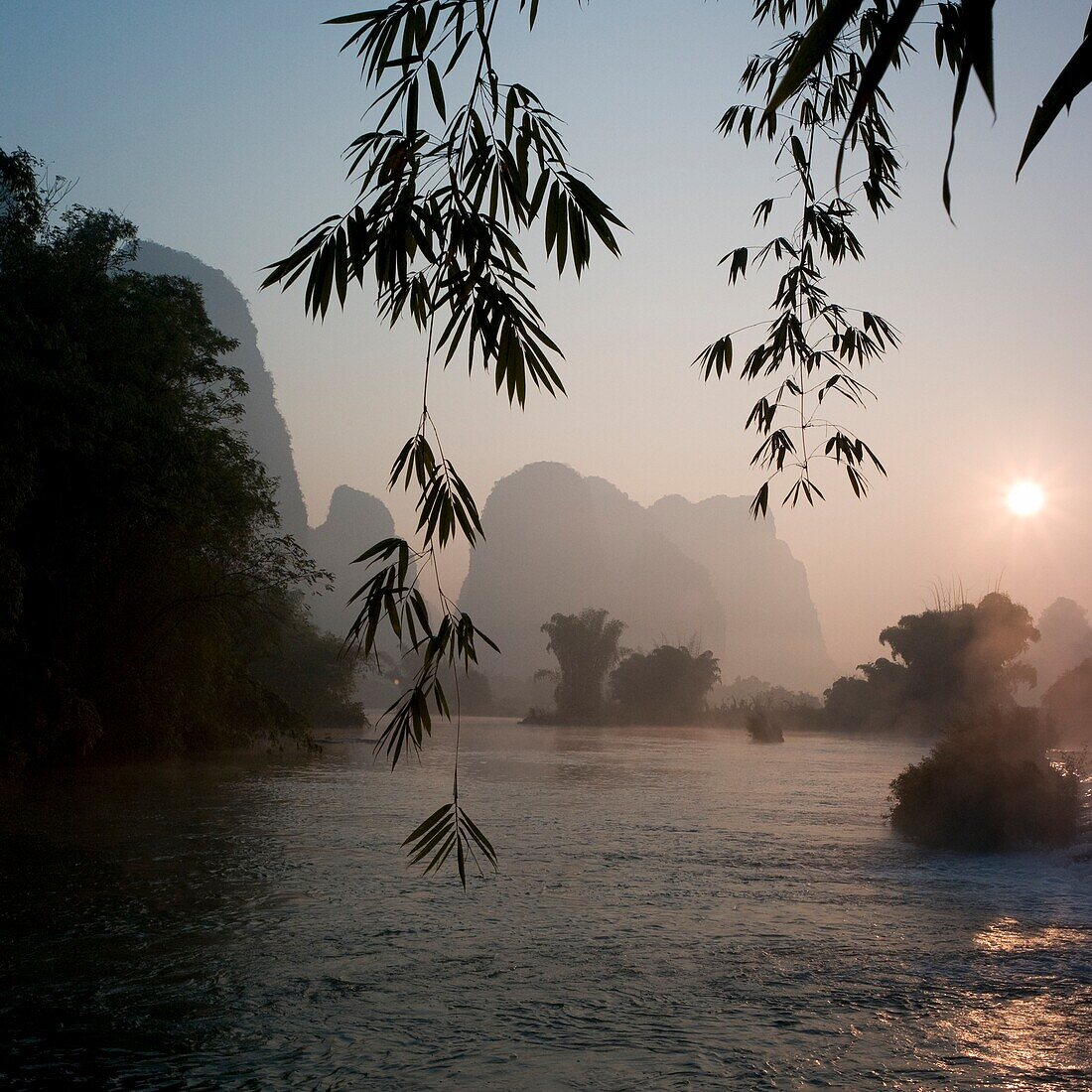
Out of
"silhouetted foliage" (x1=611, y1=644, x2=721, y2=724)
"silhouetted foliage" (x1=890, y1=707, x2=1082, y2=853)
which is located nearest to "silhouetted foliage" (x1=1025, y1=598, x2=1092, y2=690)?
"silhouetted foliage" (x1=611, y1=644, x2=721, y2=724)

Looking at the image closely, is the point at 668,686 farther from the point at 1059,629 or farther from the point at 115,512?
the point at 1059,629

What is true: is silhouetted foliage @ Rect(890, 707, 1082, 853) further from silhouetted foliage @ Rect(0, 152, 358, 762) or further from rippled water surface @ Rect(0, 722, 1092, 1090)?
silhouetted foliage @ Rect(0, 152, 358, 762)

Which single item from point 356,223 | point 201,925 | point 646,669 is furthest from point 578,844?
point 646,669

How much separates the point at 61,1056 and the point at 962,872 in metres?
10.0

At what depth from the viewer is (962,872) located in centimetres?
1145

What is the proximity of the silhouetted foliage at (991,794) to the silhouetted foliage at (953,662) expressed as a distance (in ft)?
143

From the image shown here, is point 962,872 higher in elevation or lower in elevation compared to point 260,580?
lower

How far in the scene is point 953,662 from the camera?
5922 centimetres

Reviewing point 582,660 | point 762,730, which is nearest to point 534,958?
point 762,730

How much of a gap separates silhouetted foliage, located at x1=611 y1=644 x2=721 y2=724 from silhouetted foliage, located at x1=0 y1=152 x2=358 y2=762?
5162 cm

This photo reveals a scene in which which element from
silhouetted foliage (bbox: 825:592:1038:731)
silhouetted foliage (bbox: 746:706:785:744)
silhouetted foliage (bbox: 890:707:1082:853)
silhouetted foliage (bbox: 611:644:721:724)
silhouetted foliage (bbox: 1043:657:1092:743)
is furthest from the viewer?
silhouetted foliage (bbox: 611:644:721:724)

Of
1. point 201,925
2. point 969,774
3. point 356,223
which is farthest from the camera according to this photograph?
point 969,774

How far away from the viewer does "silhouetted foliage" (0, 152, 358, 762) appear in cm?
1532

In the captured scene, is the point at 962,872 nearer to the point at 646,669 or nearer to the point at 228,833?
A: the point at 228,833
